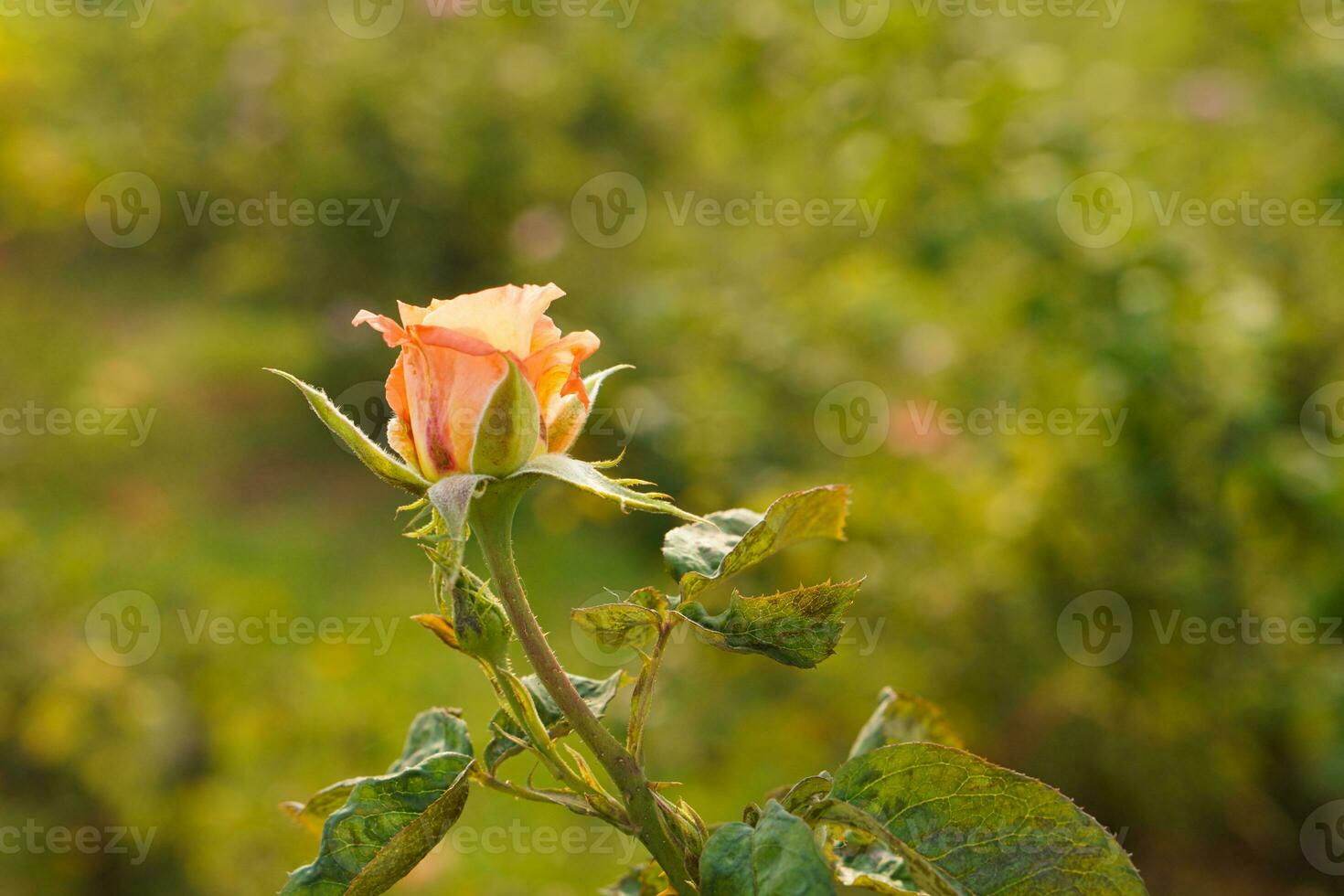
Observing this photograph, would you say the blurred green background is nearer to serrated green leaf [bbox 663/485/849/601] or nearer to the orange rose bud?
serrated green leaf [bbox 663/485/849/601]

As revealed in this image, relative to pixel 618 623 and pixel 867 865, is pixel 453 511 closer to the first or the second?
pixel 618 623

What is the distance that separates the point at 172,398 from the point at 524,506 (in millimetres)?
1575

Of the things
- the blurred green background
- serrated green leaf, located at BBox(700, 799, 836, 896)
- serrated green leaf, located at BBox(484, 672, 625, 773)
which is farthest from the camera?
the blurred green background

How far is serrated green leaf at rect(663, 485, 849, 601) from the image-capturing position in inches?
20.4

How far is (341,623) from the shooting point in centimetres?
324

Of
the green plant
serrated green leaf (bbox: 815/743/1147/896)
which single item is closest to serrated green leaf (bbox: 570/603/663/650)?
the green plant

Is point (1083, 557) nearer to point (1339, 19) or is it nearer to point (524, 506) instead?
point (1339, 19)

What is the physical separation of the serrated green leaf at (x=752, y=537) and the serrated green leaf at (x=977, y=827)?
0.10 m

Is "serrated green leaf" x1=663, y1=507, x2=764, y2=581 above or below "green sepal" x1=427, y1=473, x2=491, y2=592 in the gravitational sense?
below

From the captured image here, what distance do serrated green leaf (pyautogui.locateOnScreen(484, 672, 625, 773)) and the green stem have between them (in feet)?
0.11

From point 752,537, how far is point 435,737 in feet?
A: 0.71

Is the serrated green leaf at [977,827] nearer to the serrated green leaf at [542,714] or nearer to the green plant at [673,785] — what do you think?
the green plant at [673,785]

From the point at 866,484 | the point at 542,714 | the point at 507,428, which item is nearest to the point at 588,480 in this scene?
the point at 507,428

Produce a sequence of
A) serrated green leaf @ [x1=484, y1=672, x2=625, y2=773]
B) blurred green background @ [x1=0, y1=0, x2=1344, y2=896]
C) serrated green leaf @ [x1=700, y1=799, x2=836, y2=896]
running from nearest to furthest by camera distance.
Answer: serrated green leaf @ [x1=700, y1=799, x2=836, y2=896] < serrated green leaf @ [x1=484, y1=672, x2=625, y2=773] < blurred green background @ [x1=0, y1=0, x2=1344, y2=896]
